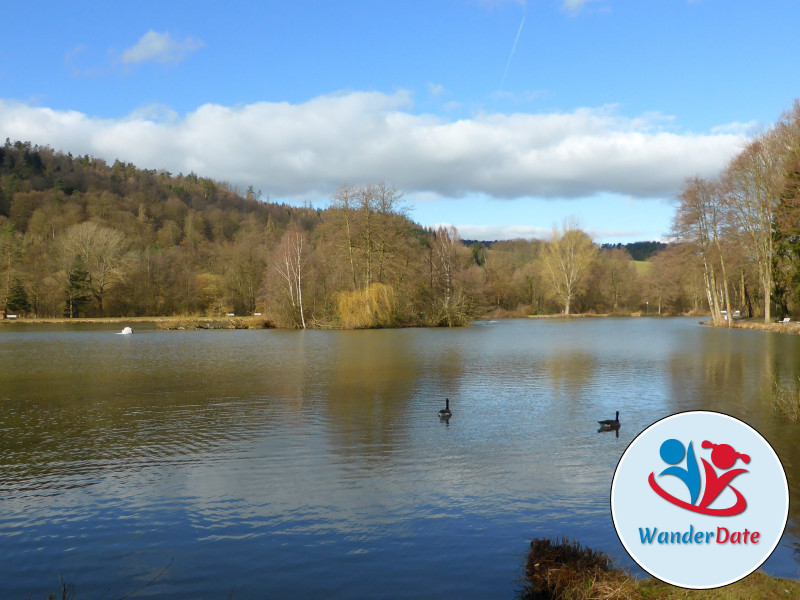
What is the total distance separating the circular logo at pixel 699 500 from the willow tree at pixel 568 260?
69738 mm

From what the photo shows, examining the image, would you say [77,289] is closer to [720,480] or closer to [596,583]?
[596,583]

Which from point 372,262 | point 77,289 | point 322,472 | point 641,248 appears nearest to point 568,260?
point 372,262

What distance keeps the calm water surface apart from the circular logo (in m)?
2.17

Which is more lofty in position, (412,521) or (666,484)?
(666,484)

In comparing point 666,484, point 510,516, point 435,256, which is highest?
point 435,256

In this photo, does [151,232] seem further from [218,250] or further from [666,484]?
[666,484]

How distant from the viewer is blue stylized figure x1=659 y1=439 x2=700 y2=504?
3.46 metres

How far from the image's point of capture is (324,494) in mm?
7855

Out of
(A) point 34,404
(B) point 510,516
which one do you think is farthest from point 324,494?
(A) point 34,404

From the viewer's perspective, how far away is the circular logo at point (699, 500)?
3.39m

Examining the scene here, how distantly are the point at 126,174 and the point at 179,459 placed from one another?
144670mm

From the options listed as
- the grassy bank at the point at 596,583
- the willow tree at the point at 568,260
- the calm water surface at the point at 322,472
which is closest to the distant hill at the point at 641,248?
the willow tree at the point at 568,260

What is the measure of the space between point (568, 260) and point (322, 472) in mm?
66853

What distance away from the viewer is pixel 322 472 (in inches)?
345
